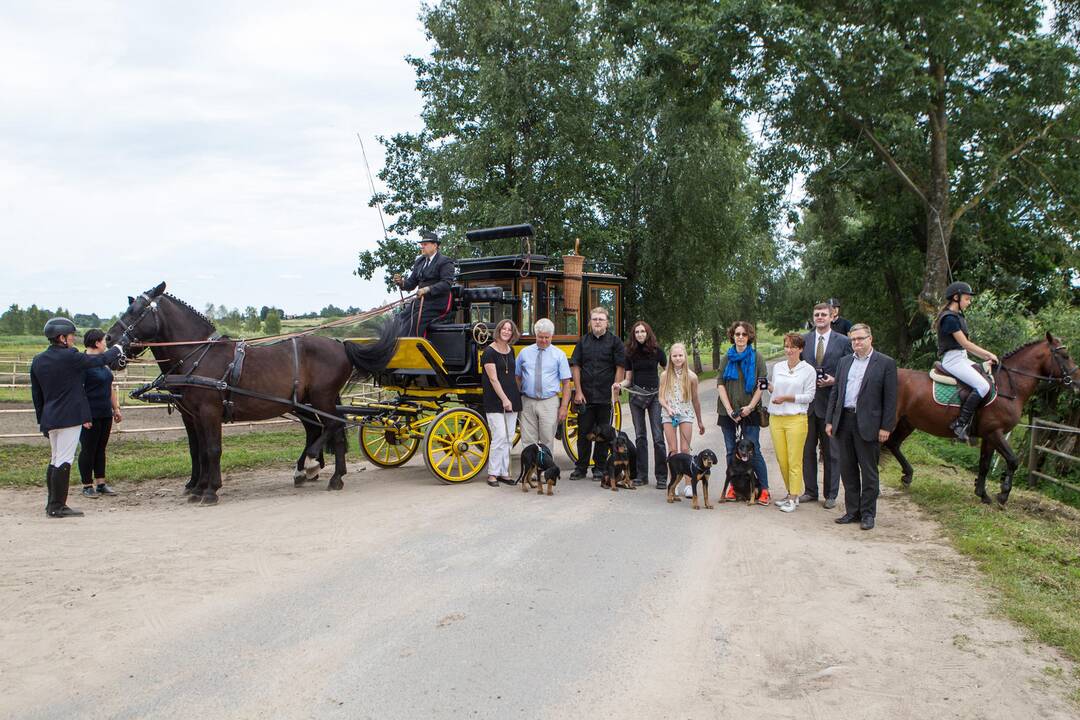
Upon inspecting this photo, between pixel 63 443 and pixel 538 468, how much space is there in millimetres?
4844

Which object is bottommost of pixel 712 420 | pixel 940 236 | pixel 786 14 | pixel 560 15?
pixel 712 420

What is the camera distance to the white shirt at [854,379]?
7828 mm

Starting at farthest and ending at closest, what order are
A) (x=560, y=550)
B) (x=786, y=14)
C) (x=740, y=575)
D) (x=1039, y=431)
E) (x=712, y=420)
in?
(x=712, y=420) < (x=786, y=14) < (x=1039, y=431) < (x=560, y=550) < (x=740, y=575)

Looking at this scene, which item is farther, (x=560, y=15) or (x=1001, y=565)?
(x=560, y=15)

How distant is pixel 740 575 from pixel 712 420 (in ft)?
42.0

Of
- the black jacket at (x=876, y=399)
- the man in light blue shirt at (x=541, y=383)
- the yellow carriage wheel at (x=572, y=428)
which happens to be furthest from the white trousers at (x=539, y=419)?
the black jacket at (x=876, y=399)

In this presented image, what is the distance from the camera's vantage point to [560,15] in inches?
878

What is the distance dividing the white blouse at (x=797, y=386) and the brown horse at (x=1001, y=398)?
133 centimetres

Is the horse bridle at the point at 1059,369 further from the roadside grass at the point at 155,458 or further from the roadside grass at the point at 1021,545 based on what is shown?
the roadside grass at the point at 155,458

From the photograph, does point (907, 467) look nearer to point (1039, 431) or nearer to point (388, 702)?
point (1039, 431)

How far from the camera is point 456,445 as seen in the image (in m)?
9.58

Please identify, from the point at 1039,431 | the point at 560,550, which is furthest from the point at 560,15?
the point at 560,550

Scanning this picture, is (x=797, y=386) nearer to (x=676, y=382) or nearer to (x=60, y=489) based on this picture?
(x=676, y=382)

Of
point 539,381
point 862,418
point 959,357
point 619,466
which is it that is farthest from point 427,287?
point 959,357
